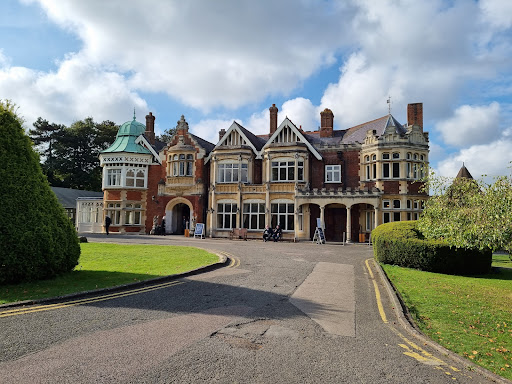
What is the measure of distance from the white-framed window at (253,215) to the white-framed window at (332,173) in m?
6.54

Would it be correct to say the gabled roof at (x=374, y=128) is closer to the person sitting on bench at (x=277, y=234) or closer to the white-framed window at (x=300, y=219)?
the white-framed window at (x=300, y=219)

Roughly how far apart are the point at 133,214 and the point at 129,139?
8208 millimetres

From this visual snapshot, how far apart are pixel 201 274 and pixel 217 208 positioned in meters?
21.9

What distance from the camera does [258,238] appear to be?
31.2 meters

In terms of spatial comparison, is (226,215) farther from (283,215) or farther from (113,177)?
(113,177)

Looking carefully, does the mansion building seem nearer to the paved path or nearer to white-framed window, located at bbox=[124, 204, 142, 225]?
white-framed window, located at bbox=[124, 204, 142, 225]

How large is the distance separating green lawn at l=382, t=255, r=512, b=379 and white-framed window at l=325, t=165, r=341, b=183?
748 inches

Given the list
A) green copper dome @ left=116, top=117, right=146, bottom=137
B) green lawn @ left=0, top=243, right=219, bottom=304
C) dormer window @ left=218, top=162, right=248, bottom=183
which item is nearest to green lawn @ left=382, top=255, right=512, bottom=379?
green lawn @ left=0, top=243, right=219, bottom=304

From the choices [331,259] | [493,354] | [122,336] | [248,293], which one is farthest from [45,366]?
[331,259]

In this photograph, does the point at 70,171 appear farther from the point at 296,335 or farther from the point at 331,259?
the point at 296,335

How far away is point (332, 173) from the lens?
32.2 meters

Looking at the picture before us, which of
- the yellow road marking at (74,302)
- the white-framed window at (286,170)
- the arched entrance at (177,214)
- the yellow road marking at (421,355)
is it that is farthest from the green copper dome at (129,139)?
the yellow road marking at (421,355)

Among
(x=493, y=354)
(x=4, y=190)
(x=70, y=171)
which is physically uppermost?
(x=70, y=171)

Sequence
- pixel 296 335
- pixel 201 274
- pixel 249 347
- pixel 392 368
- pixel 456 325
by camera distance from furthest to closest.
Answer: pixel 201 274 → pixel 456 325 → pixel 296 335 → pixel 249 347 → pixel 392 368
